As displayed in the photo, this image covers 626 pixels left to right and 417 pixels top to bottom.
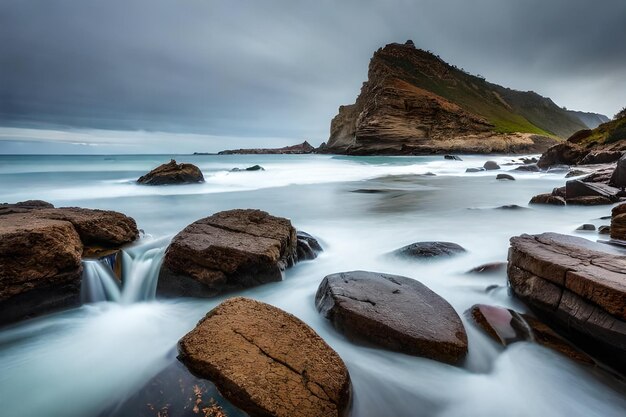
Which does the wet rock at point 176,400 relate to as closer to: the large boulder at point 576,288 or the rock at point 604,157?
the large boulder at point 576,288

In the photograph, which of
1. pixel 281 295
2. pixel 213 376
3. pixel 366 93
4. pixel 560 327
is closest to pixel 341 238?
pixel 281 295

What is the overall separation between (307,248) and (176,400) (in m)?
3.26

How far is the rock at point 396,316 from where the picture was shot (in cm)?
271

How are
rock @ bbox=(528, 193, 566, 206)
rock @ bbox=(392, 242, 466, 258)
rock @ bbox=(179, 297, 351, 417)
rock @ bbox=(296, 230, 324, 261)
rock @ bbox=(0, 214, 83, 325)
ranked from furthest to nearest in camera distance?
rock @ bbox=(528, 193, 566, 206)
rock @ bbox=(296, 230, 324, 261)
rock @ bbox=(392, 242, 466, 258)
rock @ bbox=(0, 214, 83, 325)
rock @ bbox=(179, 297, 351, 417)

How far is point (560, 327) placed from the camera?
2836mm

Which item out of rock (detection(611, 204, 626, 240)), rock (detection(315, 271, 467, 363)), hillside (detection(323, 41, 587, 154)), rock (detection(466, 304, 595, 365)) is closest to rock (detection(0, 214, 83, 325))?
rock (detection(315, 271, 467, 363))

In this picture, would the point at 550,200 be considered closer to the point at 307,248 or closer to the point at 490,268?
the point at 490,268

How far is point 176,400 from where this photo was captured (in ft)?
7.35

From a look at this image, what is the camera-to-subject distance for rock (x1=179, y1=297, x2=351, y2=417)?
2.01 m

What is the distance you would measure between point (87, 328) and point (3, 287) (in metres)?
0.83

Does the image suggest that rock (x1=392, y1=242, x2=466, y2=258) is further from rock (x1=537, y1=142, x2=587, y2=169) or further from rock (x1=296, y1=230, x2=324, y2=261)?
rock (x1=537, y1=142, x2=587, y2=169)

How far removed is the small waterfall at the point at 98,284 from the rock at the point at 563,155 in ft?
78.6

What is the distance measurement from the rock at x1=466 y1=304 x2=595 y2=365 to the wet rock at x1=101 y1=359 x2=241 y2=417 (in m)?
2.30

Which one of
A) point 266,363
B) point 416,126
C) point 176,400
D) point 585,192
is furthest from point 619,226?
point 416,126
